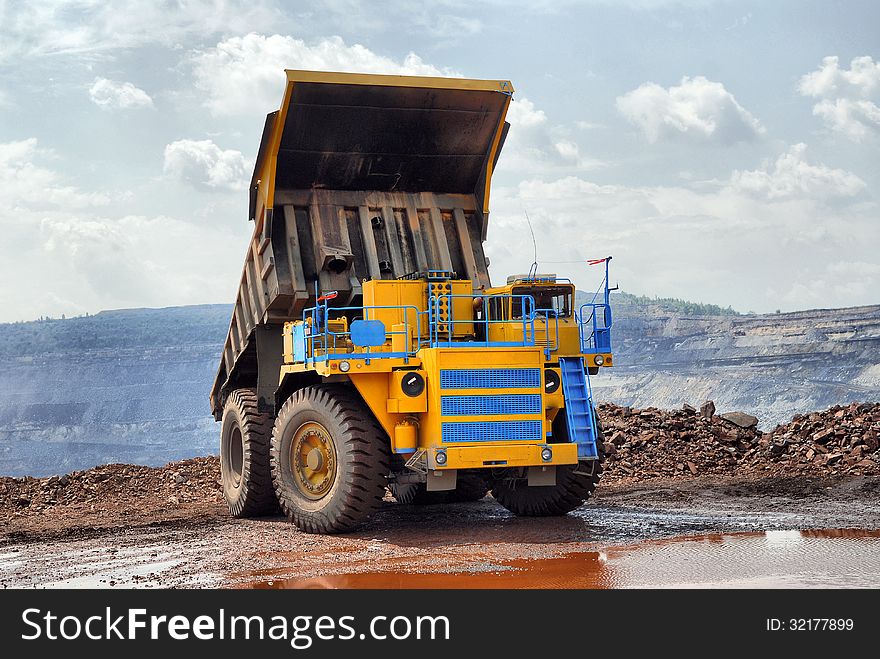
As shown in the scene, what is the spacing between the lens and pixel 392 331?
37.8 feet

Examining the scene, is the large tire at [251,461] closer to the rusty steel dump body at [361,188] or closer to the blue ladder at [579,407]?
the rusty steel dump body at [361,188]

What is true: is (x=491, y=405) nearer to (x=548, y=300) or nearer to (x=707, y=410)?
(x=548, y=300)

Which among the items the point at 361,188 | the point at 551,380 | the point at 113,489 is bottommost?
the point at 113,489

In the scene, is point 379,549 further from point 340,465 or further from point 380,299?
point 380,299

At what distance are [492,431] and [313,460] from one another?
1.97 metres

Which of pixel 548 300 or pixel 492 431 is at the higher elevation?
pixel 548 300

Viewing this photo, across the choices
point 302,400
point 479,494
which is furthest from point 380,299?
point 479,494

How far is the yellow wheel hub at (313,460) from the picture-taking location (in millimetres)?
11219

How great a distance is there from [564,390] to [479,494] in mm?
3887

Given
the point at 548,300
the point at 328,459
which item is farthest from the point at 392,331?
the point at 548,300

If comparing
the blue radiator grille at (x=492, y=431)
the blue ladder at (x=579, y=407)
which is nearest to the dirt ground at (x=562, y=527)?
the blue ladder at (x=579, y=407)

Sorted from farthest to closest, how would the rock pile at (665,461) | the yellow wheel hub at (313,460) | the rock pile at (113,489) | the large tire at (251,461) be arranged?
the rock pile at (113,489), the rock pile at (665,461), the large tire at (251,461), the yellow wheel hub at (313,460)

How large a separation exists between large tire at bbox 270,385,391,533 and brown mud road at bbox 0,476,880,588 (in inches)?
10.6

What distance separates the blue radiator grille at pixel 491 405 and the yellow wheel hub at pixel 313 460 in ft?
4.36
